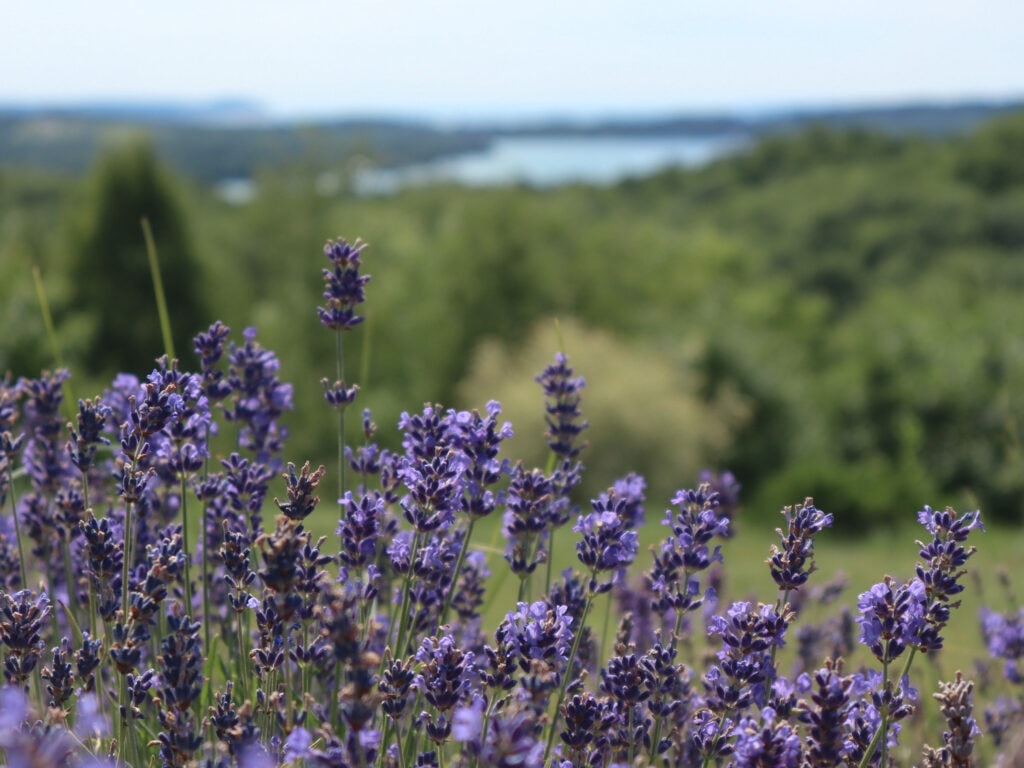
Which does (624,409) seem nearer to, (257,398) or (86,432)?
(257,398)

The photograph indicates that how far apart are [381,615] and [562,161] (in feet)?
292

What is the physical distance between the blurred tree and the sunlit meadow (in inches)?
802

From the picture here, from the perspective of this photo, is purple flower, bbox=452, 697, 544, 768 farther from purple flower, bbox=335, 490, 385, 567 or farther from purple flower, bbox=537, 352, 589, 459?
purple flower, bbox=537, 352, 589, 459

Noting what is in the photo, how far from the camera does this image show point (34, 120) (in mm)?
121938

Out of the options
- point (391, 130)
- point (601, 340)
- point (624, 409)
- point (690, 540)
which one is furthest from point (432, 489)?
point (391, 130)

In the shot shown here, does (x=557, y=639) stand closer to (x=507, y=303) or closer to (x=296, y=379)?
(x=296, y=379)

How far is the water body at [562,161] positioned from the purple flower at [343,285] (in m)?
29.1

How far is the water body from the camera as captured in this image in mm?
47438

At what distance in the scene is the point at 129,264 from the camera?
73.8ft

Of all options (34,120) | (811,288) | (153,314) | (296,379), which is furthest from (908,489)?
(34,120)

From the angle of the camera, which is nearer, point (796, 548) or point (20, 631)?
point (20, 631)

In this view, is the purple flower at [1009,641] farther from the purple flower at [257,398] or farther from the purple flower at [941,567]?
the purple flower at [257,398]

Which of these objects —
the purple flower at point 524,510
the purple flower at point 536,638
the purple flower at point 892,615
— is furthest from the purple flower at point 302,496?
the purple flower at point 892,615

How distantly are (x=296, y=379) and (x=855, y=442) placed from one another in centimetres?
1297
